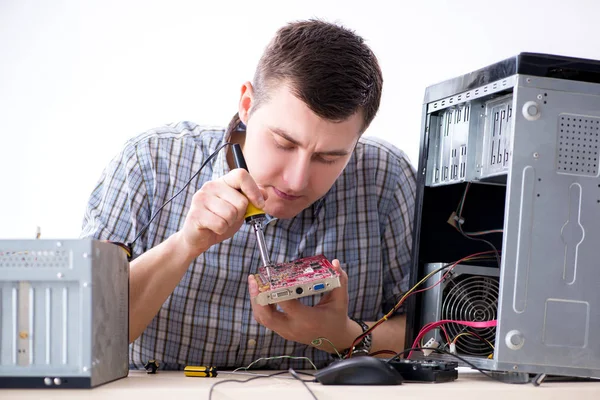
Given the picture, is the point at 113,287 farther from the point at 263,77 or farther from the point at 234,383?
the point at 263,77

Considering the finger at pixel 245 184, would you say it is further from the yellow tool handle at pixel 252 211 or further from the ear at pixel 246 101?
the ear at pixel 246 101

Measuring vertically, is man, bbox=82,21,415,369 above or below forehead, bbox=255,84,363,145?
below

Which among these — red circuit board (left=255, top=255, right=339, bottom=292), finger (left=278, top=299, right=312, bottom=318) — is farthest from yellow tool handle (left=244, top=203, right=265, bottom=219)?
finger (left=278, top=299, right=312, bottom=318)

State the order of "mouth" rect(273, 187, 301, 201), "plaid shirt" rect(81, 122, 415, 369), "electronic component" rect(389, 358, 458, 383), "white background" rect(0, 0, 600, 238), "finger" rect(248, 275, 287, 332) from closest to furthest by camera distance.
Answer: "electronic component" rect(389, 358, 458, 383) < "finger" rect(248, 275, 287, 332) < "mouth" rect(273, 187, 301, 201) < "plaid shirt" rect(81, 122, 415, 369) < "white background" rect(0, 0, 600, 238)

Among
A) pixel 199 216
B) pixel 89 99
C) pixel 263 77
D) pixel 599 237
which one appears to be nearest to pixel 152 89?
pixel 89 99

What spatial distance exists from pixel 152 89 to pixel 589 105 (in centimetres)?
184

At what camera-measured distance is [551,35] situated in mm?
2758

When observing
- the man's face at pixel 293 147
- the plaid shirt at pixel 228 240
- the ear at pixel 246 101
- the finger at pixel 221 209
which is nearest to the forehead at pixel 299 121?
the man's face at pixel 293 147

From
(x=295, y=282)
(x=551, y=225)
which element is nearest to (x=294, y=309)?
(x=295, y=282)

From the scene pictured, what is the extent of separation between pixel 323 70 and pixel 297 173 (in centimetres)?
22

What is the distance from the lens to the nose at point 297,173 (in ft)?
4.53

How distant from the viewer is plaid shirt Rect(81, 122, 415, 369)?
1.67 meters

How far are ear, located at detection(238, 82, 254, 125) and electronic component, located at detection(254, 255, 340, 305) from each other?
1.38 ft

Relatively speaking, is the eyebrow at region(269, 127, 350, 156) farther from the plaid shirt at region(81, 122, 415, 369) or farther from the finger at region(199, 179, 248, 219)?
the plaid shirt at region(81, 122, 415, 369)
